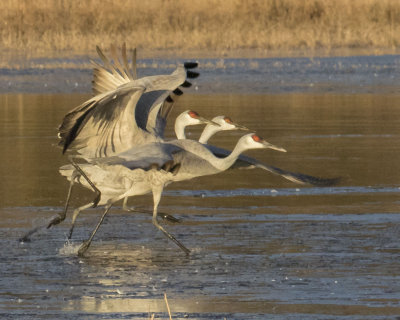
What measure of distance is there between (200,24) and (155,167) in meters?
23.1

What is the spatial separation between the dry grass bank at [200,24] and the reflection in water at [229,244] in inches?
543

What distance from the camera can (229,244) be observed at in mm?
9781

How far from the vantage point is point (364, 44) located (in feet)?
102

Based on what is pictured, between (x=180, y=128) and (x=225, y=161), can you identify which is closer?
(x=225, y=161)

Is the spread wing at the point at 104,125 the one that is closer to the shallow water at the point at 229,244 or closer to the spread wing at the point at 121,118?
the spread wing at the point at 121,118

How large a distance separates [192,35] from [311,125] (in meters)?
13.2

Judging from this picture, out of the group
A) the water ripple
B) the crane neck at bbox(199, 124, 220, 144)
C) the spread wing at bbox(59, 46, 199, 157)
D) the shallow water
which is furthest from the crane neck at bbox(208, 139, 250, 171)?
the water ripple

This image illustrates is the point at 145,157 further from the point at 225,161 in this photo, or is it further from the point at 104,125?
the point at 104,125

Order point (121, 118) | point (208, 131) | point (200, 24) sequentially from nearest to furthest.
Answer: point (121, 118) < point (208, 131) < point (200, 24)

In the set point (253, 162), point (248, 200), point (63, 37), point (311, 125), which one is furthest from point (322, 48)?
point (253, 162)

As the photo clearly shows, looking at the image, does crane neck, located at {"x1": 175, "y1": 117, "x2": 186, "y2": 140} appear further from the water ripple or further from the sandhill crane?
the water ripple

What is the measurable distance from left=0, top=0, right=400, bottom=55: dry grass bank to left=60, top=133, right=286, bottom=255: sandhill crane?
1913 centimetres

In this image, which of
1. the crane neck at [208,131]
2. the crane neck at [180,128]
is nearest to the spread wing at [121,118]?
the crane neck at [180,128]

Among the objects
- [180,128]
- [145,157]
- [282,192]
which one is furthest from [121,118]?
[282,192]
